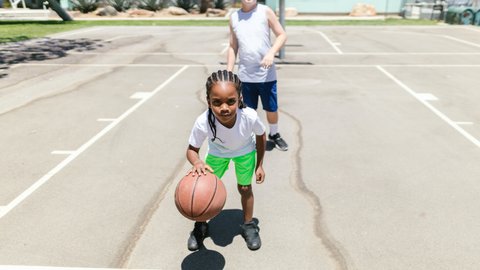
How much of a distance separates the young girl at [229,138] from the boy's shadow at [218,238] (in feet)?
0.35

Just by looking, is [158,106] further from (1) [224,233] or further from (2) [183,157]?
(1) [224,233]

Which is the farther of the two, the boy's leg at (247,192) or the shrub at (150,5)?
the shrub at (150,5)

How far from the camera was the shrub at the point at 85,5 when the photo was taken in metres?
31.0

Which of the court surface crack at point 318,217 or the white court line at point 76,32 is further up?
the white court line at point 76,32

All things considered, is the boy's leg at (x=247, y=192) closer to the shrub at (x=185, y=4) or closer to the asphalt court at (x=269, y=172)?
the asphalt court at (x=269, y=172)

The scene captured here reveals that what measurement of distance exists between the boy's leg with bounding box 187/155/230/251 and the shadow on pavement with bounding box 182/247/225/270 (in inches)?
2.9

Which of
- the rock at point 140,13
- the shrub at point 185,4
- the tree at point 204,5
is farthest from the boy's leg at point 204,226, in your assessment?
the shrub at point 185,4

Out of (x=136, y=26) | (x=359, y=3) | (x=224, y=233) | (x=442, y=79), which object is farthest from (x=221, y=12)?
(x=224, y=233)

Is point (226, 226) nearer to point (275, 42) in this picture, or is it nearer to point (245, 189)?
point (245, 189)

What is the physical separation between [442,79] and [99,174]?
8.80 meters

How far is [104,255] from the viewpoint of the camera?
3559 mm

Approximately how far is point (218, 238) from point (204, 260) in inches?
14.0

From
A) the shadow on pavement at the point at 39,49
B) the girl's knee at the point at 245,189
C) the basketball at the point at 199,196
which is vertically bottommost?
the shadow on pavement at the point at 39,49

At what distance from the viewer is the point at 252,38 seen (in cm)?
509
